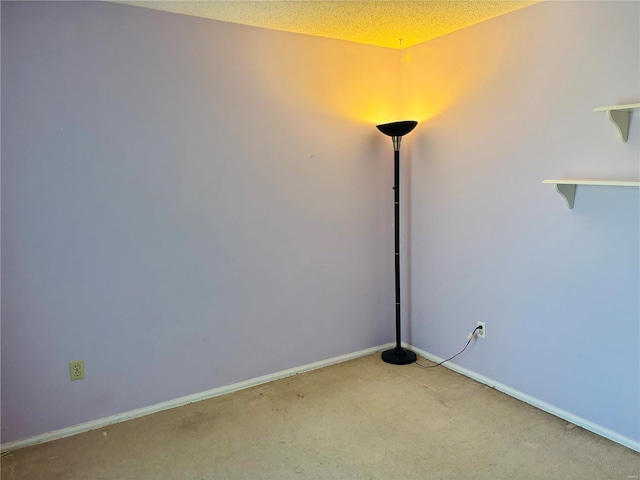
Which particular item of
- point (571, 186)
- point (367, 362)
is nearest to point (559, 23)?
point (571, 186)

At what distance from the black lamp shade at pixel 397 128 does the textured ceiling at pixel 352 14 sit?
0.55m

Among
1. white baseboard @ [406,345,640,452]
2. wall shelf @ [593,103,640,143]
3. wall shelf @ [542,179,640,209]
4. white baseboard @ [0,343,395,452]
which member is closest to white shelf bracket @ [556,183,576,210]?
wall shelf @ [542,179,640,209]

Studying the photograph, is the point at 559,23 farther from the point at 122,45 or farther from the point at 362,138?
the point at 122,45

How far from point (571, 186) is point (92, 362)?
259cm

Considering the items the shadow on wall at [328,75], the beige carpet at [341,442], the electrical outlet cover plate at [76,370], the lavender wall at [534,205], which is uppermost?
the shadow on wall at [328,75]

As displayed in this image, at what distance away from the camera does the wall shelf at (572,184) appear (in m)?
2.07

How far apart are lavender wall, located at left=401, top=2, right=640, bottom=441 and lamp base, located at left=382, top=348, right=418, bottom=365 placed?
154mm

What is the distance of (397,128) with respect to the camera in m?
3.01

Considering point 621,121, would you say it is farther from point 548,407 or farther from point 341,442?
point 341,442

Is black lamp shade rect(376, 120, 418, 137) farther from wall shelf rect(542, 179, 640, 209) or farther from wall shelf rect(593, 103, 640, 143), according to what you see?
wall shelf rect(593, 103, 640, 143)

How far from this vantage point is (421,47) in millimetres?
3186

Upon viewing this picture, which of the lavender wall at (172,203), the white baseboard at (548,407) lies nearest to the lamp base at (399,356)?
the white baseboard at (548,407)

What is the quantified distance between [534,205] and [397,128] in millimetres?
951

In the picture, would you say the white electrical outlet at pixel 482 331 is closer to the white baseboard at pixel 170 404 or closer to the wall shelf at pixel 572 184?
the white baseboard at pixel 170 404
